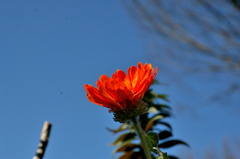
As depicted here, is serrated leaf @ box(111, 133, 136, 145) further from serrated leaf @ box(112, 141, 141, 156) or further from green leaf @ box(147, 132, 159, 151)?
green leaf @ box(147, 132, 159, 151)

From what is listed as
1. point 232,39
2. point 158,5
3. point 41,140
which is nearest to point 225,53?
point 232,39

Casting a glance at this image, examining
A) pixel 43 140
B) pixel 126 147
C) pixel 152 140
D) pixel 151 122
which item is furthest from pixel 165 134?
pixel 152 140

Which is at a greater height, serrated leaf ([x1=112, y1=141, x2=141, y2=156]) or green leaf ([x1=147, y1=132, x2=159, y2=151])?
serrated leaf ([x1=112, y1=141, x2=141, y2=156])

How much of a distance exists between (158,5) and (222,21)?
3.01 ft

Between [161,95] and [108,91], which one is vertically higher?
[161,95]

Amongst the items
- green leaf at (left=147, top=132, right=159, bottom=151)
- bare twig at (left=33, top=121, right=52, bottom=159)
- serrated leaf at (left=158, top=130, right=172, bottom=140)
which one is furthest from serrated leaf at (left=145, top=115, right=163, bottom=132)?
green leaf at (left=147, top=132, right=159, bottom=151)

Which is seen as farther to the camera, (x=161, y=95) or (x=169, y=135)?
(x=161, y=95)

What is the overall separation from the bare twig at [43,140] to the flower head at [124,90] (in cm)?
36

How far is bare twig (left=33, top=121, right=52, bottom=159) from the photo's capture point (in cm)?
106

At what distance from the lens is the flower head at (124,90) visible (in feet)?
2.45

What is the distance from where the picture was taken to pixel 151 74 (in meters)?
0.79

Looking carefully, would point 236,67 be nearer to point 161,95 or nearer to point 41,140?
point 161,95

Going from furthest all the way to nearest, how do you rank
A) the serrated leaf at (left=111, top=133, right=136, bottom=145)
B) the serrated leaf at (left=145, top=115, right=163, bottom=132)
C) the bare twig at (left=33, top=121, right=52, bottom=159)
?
the serrated leaf at (left=111, top=133, right=136, bottom=145) < the serrated leaf at (left=145, top=115, right=163, bottom=132) < the bare twig at (left=33, top=121, right=52, bottom=159)

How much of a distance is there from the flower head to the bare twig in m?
0.36
